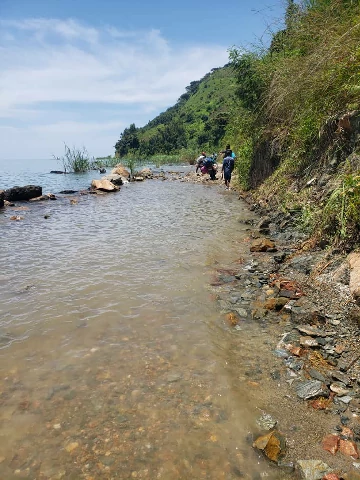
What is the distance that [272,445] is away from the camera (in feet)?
7.89

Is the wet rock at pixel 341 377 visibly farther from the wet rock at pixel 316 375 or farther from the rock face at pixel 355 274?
the rock face at pixel 355 274

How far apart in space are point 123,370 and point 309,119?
676cm

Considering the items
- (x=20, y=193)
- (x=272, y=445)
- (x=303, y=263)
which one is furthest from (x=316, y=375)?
(x=20, y=193)

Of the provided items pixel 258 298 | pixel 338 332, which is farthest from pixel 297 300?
pixel 338 332

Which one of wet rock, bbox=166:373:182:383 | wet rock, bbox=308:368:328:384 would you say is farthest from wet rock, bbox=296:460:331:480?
wet rock, bbox=166:373:182:383

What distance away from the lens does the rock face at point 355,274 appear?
3.51m

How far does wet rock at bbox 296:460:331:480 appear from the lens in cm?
218

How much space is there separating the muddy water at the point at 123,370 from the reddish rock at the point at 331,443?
465 mm

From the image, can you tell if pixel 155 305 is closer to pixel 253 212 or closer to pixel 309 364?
pixel 309 364

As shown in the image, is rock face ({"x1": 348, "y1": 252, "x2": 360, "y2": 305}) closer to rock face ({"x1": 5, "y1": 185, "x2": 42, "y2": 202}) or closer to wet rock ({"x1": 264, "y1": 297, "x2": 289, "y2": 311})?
wet rock ({"x1": 264, "y1": 297, "x2": 289, "y2": 311})

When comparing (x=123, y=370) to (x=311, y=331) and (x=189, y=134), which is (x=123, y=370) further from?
(x=189, y=134)

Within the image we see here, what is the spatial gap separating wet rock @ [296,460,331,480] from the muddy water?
0.20 metres

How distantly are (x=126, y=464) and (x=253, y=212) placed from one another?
9.63 meters

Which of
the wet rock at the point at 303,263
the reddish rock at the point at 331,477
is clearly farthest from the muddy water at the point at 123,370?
the wet rock at the point at 303,263
